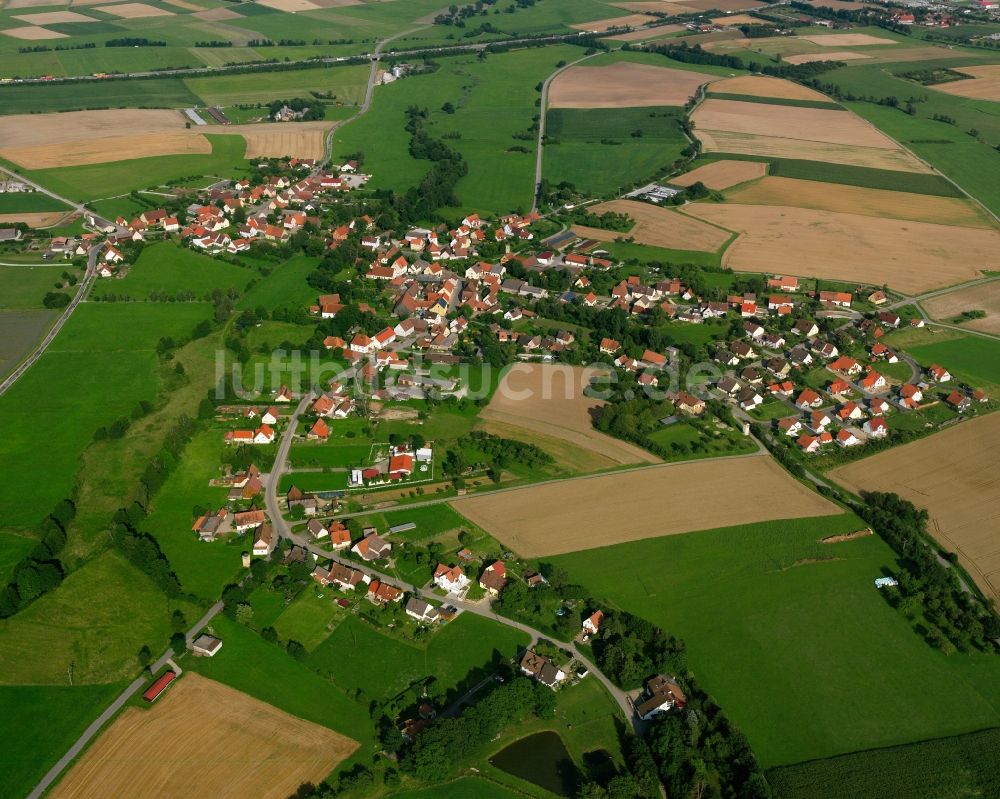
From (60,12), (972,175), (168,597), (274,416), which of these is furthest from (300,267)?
(60,12)

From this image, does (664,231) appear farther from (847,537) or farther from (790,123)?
(847,537)

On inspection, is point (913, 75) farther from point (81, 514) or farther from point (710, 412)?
point (81, 514)

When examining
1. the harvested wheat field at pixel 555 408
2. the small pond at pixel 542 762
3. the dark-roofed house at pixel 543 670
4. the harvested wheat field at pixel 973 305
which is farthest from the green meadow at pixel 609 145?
the small pond at pixel 542 762

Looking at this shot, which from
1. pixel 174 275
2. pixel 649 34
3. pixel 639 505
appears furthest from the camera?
pixel 649 34

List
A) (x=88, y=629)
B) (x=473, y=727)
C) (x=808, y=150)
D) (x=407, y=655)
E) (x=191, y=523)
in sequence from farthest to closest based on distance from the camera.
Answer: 1. (x=808, y=150)
2. (x=191, y=523)
3. (x=88, y=629)
4. (x=407, y=655)
5. (x=473, y=727)

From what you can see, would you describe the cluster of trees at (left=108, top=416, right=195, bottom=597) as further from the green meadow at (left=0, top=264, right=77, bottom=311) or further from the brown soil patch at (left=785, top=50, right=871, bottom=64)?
the brown soil patch at (left=785, top=50, right=871, bottom=64)

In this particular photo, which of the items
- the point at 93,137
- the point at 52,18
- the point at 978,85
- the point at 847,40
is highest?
the point at 847,40

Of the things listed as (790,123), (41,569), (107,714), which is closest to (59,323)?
(41,569)
